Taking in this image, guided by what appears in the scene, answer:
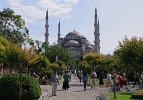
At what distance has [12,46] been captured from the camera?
59.7 feet

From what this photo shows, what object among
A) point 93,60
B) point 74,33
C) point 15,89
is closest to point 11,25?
point 93,60

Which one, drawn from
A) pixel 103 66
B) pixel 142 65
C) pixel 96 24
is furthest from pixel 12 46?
pixel 96 24

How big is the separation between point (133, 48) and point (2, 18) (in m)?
39.5

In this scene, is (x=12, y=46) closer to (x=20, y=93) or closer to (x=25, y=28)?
(x=20, y=93)

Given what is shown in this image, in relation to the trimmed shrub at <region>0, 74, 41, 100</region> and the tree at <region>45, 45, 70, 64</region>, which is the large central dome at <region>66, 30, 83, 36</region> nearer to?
the tree at <region>45, 45, 70, 64</region>

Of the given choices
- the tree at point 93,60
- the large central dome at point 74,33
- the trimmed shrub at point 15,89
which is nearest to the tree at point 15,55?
the trimmed shrub at point 15,89

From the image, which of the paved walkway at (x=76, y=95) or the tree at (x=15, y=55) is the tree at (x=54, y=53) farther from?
the tree at (x=15, y=55)

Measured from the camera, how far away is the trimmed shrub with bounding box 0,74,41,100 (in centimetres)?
1823

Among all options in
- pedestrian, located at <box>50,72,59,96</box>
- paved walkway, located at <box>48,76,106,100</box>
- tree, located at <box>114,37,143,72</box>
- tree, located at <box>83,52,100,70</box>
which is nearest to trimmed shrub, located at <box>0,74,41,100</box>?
paved walkway, located at <box>48,76,106,100</box>

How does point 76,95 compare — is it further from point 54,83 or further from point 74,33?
point 74,33

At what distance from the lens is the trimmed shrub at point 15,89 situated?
18234 mm

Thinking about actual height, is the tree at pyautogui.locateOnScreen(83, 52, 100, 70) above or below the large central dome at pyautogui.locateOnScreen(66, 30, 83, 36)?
below

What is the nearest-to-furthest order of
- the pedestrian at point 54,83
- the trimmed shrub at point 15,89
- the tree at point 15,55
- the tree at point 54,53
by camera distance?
the tree at point 15,55
the trimmed shrub at point 15,89
the pedestrian at point 54,83
the tree at point 54,53

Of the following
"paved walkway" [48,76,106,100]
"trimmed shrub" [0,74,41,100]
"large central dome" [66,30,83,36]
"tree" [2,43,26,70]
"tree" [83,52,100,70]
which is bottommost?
"paved walkway" [48,76,106,100]
